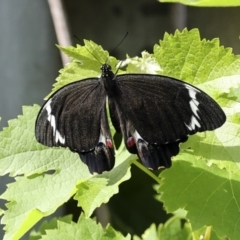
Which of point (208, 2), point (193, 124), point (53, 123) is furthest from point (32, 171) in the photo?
point (208, 2)

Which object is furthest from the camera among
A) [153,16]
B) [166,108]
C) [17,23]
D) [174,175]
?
[153,16]

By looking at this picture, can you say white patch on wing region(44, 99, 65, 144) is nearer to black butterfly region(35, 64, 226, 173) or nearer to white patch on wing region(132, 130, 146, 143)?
black butterfly region(35, 64, 226, 173)

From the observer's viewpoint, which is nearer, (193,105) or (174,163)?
(193,105)

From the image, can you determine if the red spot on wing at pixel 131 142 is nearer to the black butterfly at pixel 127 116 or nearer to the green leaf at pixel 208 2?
the black butterfly at pixel 127 116

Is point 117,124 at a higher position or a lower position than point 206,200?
higher

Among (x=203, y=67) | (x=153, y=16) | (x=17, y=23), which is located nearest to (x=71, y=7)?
(x=17, y=23)

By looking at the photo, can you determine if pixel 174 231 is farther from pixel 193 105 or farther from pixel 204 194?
pixel 193 105

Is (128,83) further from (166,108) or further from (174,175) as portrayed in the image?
(174,175)
